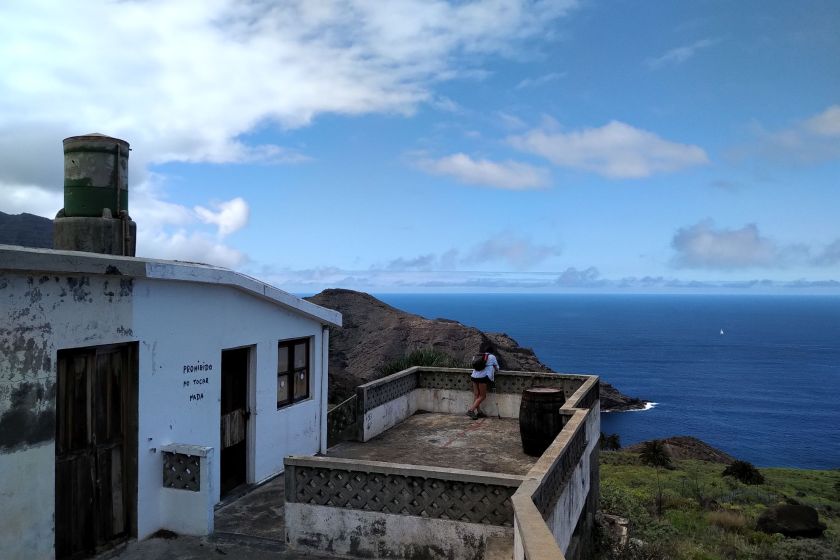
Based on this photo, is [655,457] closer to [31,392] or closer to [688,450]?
[688,450]

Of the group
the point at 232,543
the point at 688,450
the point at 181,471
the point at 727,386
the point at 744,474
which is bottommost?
the point at 727,386

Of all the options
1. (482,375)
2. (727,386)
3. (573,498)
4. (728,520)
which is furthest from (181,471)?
(727,386)

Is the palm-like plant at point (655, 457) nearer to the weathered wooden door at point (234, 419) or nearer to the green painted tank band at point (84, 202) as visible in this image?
the weathered wooden door at point (234, 419)

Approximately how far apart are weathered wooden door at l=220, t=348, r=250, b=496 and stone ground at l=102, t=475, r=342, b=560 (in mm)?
799

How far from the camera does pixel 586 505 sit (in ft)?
40.4

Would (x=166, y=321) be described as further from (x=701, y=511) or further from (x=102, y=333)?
(x=701, y=511)

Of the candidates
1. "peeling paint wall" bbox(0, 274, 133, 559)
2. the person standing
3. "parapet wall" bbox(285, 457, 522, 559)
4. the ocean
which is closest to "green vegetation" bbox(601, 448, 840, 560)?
the person standing

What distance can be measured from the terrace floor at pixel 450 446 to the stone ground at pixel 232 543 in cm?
304

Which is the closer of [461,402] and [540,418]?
[540,418]

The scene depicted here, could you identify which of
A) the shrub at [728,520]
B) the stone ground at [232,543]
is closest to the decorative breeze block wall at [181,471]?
the stone ground at [232,543]

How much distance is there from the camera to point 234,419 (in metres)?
10.6

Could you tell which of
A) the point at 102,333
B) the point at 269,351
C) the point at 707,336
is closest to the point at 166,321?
the point at 102,333

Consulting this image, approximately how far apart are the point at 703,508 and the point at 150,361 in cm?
2319

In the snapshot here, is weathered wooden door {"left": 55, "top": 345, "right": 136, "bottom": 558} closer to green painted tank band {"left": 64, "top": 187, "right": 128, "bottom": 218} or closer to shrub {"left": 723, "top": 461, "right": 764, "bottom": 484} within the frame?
green painted tank band {"left": 64, "top": 187, "right": 128, "bottom": 218}
